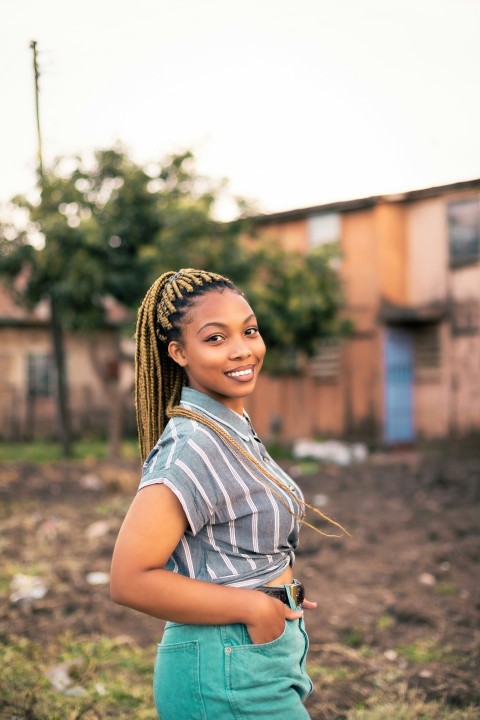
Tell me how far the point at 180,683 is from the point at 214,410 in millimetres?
597

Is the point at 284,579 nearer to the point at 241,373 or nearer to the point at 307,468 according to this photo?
the point at 241,373

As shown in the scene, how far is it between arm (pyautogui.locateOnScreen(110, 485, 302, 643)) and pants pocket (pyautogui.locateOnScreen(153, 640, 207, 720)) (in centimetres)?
10

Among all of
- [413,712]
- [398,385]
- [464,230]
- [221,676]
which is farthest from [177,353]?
[398,385]

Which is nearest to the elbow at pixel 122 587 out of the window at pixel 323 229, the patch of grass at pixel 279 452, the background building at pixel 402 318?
the patch of grass at pixel 279 452

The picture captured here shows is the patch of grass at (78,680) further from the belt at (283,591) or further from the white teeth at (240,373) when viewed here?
the white teeth at (240,373)

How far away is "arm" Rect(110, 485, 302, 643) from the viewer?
5.08ft

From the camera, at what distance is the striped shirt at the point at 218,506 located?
1606 mm

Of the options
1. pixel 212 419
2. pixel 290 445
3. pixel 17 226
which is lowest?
pixel 290 445

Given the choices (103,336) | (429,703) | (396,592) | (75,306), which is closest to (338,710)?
(429,703)

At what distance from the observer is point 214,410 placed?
1.80m

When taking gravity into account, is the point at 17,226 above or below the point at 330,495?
above

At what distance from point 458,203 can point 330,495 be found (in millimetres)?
7370

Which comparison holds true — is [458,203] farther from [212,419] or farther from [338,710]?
[212,419]

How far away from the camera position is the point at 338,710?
3.53 metres
